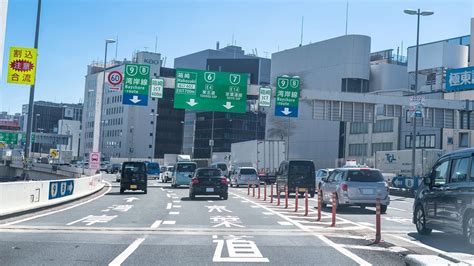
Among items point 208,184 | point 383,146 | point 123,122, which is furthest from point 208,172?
point 123,122

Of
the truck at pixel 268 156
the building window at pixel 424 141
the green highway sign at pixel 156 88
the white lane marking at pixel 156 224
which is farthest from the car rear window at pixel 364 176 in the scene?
the building window at pixel 424 141

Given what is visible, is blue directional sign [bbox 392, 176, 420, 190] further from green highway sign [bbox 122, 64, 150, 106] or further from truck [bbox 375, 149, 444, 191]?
green highway sign [bbox 122, 64, 150, 106]

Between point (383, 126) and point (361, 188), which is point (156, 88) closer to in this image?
Result: point (361, 188)

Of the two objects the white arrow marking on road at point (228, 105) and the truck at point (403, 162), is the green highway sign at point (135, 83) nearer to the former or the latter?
the white arrow marking on road at point (228, 105)

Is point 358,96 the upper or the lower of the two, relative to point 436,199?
upper

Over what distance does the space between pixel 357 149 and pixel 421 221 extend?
6313 cm

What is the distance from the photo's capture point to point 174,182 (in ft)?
141

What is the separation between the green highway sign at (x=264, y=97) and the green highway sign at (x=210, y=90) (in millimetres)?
1215

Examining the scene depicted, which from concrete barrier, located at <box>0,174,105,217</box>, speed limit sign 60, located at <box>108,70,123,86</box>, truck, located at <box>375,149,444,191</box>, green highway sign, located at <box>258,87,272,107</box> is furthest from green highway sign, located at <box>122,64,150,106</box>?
truck, located at <box>375,149,444,191</box>

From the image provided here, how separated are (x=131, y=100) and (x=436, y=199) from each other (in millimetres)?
27319

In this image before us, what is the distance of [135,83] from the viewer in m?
38.0

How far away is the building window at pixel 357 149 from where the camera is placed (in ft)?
246

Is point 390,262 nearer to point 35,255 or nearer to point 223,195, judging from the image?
point 35,255

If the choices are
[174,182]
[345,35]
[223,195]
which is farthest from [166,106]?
[223,195]
